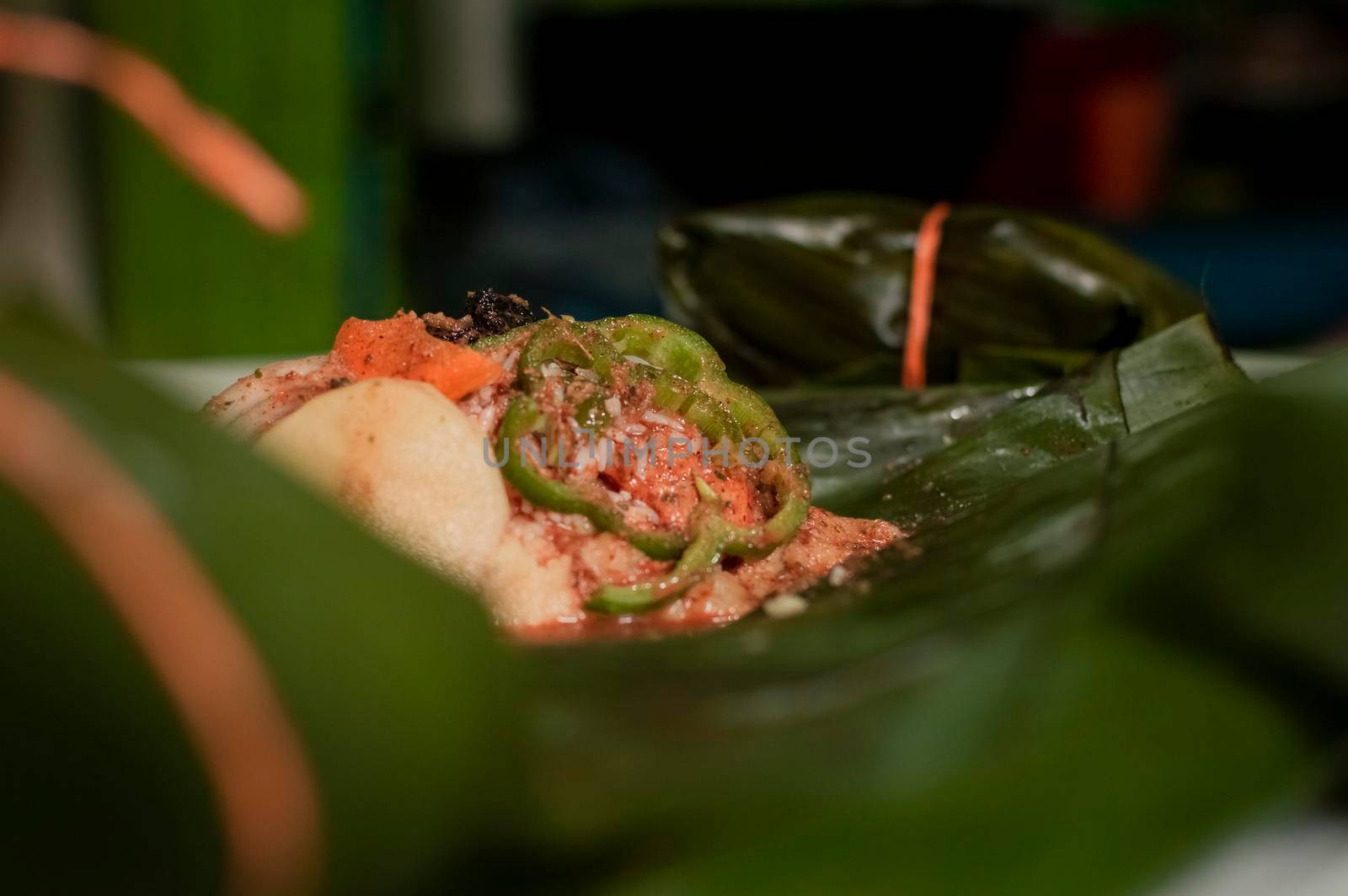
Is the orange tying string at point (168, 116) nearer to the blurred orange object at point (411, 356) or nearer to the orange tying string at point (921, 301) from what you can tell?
the blurred orange object at point (411, 356)

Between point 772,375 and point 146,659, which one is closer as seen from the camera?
point 146,659

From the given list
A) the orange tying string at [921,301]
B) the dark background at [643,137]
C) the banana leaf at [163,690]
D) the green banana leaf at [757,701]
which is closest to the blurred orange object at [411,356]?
the green banana leaf at [757,701]

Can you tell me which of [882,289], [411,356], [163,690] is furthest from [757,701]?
[882,289]

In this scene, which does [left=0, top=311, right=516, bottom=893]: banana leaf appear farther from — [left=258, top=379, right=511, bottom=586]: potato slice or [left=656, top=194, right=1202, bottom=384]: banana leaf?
[left=656, top=194, right=1202, bottom=384]: banana leaf

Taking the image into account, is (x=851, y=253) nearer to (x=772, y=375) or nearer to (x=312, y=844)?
(x=772, y=375)

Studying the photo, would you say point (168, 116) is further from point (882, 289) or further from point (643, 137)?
point (643, 137)

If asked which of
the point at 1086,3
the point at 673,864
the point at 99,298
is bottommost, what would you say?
the point at 99,298

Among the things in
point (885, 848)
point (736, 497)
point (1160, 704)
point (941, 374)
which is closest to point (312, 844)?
point (885, 848)

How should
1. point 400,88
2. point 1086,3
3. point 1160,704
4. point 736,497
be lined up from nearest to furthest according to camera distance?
1. point 1160,704
2. point 736,497
3. point 400,88
4. point 1086,3
